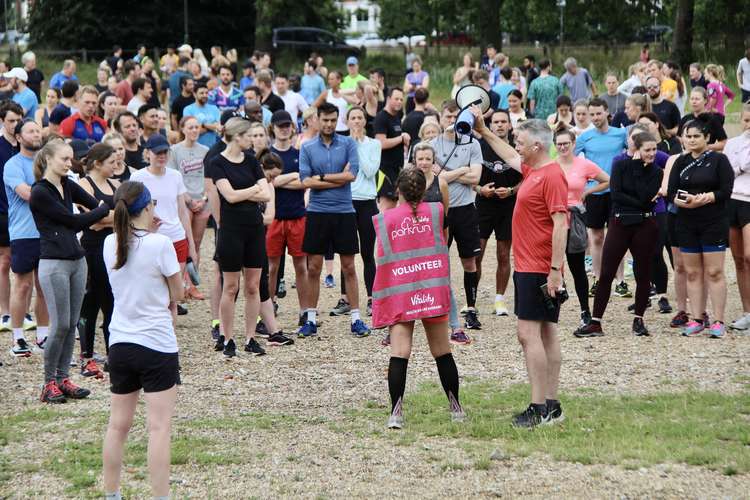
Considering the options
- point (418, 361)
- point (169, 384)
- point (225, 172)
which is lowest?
point (418, 361)

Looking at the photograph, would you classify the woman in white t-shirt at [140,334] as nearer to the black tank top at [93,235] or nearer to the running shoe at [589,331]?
the black tank top at [93,235]

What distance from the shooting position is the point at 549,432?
7406 millimetres

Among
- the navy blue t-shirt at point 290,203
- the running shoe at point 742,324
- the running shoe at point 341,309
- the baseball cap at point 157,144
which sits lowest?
the running shoe at point 341,309

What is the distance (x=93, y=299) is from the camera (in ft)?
30.5

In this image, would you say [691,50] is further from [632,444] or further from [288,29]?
[632,444]

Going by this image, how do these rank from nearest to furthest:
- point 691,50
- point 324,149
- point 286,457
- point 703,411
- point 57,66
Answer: point 286,457, point 703,411, point 324,149, point 691,50, point 57,66

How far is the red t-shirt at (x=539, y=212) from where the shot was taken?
293 inches

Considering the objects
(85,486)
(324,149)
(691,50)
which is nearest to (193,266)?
(324,149)

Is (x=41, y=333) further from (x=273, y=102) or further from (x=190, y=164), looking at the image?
(x=273, y=102)

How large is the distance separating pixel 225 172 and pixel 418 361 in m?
2.36

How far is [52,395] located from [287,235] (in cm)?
348

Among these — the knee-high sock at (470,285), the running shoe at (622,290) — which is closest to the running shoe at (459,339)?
the knee-high sock at (470,285)

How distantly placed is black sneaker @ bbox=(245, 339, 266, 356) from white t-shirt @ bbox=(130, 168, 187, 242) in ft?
4.38

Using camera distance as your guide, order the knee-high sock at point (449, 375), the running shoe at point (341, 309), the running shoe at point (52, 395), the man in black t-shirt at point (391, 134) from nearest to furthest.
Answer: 1. the knee-high sock at point (449, 375)
2. the running shoe at point (52, 395)
3. the running shoe at point (341, 309)
4. the man in black t-shirt at point (391, 134)
